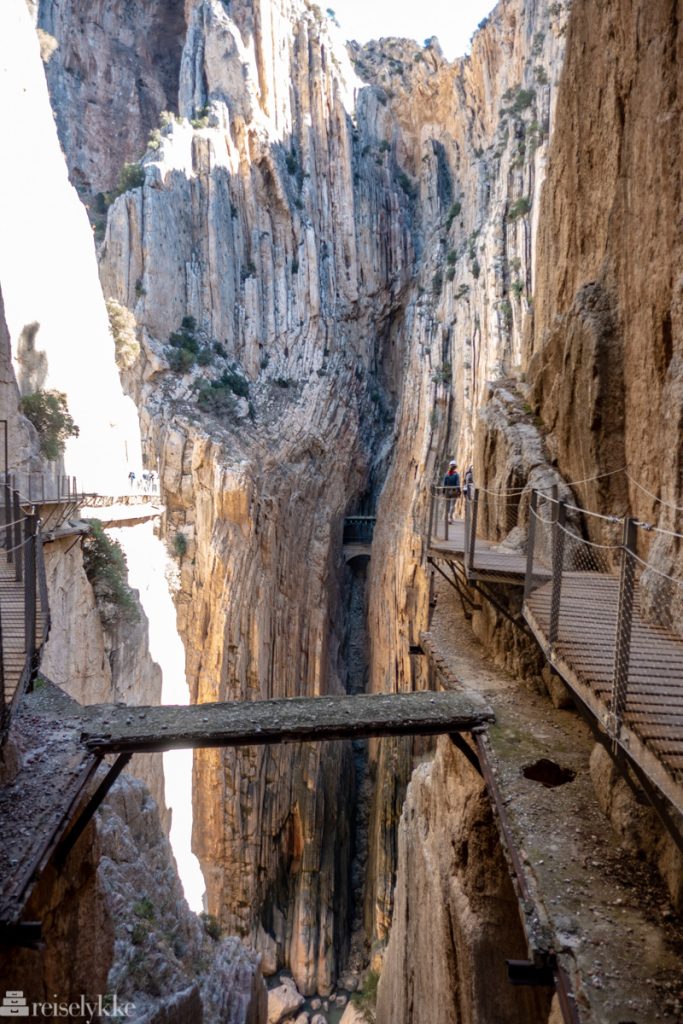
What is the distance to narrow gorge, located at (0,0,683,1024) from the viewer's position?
5934 mm

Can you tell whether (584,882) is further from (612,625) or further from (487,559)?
(487,559)

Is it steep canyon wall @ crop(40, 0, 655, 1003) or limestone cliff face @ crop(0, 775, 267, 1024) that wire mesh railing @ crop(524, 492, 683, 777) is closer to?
limestone cliff face @ crop(0, 775, 267, 1024)

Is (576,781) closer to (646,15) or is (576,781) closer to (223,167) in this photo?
(646,15)

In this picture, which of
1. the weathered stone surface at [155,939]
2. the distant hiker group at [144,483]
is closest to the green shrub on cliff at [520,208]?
the distant hiker group at [144,483]

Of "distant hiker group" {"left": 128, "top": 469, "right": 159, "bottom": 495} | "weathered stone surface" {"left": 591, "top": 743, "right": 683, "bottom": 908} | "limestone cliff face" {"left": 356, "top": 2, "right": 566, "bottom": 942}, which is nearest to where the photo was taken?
"weathered stone surface" {"left": 591, "top": 743, "right": 683, "bottom": 908}

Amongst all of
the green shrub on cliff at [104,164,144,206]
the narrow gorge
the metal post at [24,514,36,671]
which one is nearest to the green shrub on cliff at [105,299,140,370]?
the narrow gorge

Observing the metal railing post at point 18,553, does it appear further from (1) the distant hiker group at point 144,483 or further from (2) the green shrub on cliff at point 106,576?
(1) the distant hiker group at point 144,483

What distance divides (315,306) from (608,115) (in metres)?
24.7

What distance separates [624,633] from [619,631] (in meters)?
0.04

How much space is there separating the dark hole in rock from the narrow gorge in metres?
0.03

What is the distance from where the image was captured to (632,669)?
4.64 metres

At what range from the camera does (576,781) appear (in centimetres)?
572

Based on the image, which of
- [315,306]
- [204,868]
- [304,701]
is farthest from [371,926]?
[315,306]

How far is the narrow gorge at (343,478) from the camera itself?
5934 mm
